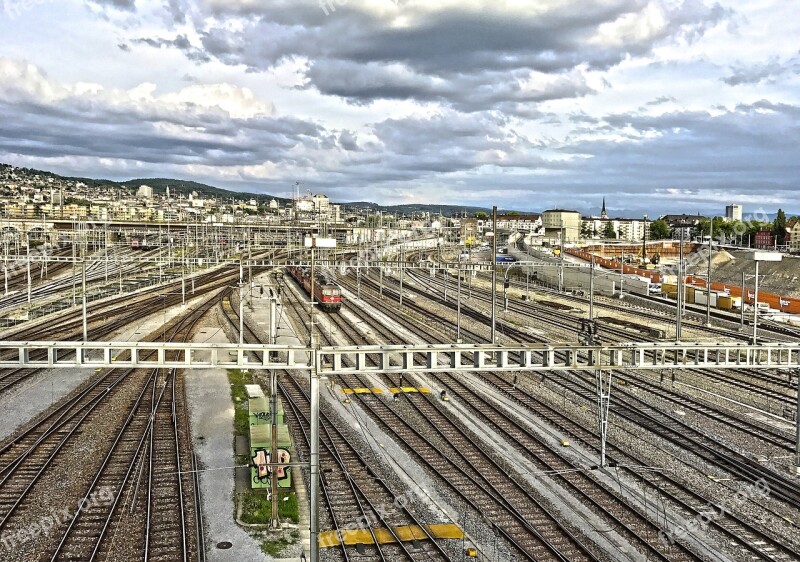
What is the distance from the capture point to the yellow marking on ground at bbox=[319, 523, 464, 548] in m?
16.0

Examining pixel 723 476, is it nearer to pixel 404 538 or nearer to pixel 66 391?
pixel 404 538

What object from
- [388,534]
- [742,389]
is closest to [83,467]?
[388,534]

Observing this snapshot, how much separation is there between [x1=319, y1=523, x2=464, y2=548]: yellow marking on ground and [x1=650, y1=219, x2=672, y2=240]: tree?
14838 cm

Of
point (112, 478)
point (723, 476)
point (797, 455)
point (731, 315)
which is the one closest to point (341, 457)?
point (112, 478)

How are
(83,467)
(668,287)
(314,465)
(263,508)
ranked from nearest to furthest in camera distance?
(314,465) < (263,508) < (83,467) < (668,287)

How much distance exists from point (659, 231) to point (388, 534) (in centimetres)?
15150

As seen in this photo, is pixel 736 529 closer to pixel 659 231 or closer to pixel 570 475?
pixel 570 475

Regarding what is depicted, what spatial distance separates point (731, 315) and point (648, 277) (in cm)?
1916

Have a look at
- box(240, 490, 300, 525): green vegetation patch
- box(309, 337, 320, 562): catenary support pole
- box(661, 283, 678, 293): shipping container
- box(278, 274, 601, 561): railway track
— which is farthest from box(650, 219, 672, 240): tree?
box(309, 337, 320, 562): catenary support pole

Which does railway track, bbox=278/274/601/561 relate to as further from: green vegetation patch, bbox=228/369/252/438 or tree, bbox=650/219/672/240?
tree, bbox=650/219/672/240

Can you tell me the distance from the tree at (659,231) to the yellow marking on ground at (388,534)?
487 ft

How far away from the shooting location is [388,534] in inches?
642

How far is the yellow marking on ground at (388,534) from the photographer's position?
52.4 ft

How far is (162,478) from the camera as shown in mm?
19703
